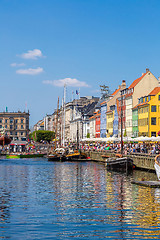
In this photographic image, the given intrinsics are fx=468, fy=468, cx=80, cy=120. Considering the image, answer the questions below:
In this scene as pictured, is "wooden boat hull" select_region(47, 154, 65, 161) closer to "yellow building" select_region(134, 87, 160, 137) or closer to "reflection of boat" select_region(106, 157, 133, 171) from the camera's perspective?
"yellow building" select_region(134, 87, 160, 137)

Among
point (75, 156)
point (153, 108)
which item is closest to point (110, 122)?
point (153, 108)

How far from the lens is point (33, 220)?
24812 mm

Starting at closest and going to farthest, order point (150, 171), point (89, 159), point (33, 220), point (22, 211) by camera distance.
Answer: point (33, 220), point (22, 211), point (150, 171), point (89, 159)

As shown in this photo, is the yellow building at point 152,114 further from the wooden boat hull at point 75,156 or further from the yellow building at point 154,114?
the wooden boat hull at point 75,156

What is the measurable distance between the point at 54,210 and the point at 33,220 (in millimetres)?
3191

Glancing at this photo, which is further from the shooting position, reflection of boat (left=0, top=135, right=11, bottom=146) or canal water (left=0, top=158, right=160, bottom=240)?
reflection of boat (left=0, top=135, right=11, bottom=146)

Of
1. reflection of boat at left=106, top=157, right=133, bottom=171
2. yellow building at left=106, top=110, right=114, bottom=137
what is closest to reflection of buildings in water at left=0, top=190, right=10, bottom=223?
reflection of boat at left=106, top=157, right=133, bottom=171

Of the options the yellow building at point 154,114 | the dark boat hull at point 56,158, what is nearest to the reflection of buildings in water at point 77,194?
the dark boat hull at point 56,158

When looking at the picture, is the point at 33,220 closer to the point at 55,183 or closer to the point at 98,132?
the point at 55,183

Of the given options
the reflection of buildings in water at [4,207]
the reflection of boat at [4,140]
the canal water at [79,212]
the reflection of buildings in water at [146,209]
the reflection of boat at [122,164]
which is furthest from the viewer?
the reflection of boat at [4,140]

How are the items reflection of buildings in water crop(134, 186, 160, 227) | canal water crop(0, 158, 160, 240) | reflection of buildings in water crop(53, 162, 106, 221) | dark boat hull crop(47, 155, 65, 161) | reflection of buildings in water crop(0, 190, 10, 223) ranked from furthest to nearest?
dark boat hull crop(47, 155, 65, 161), reflection of buildings in water crop(53, 162, 106, 221), reflection of buildings in water crop(0, 190, 10, 223), reflection of buildings in water crop(134, 186, 160, 227), canal water crop(0, 158, 160, 240)

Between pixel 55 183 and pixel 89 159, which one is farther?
pixel 89 159

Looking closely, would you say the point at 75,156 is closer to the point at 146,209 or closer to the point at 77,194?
the point at 77,194

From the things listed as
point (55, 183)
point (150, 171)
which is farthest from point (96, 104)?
point (55, 183)
